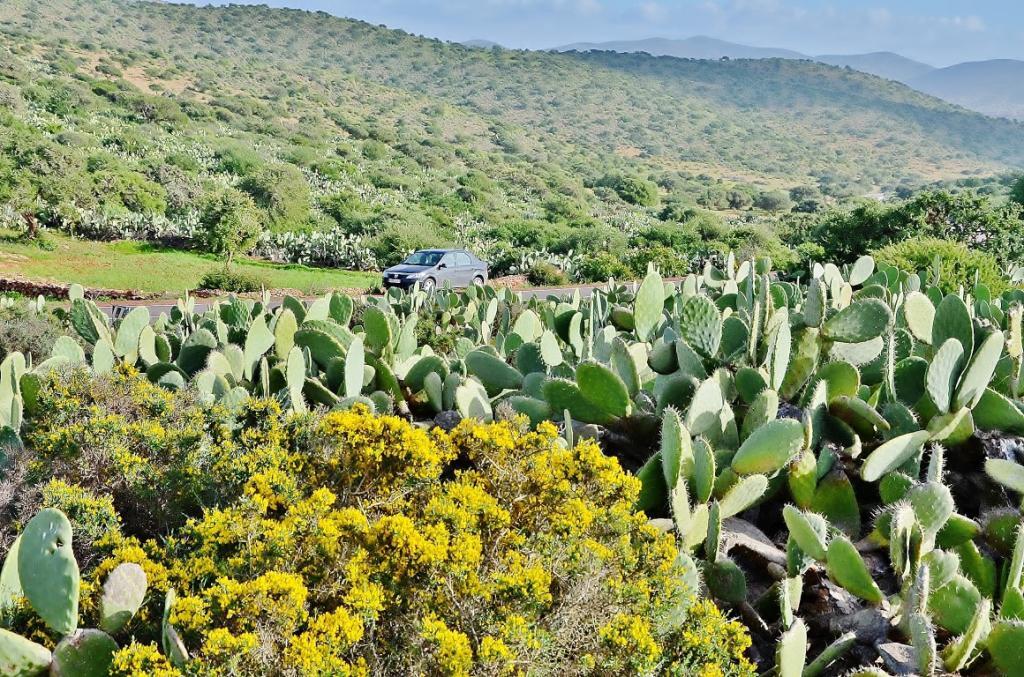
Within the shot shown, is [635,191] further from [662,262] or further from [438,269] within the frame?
[438,269]

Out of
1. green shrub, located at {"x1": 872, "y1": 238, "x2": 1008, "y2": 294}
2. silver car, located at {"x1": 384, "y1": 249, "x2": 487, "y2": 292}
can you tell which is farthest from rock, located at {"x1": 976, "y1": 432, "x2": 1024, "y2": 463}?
silver car, located at {"x1": 384, "y1": 249, "x2": 487, "y2": 292}

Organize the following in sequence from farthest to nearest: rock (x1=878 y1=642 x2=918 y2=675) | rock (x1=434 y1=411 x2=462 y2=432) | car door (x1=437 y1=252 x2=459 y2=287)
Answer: car door (x1=437 y1=252 x2=459 y2=287) → rock (x1=434 y1=411 x2=462 y2=432) → rock (x1=878 y1=642 x2=918 y2=675)

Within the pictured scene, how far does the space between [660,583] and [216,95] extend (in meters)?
68.2

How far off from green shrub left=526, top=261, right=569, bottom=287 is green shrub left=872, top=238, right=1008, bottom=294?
11.8 m

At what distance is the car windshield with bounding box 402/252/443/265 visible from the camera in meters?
21.7

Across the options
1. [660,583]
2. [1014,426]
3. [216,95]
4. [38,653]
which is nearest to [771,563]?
[660,583]

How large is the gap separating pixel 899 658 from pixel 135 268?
2328 centimetres

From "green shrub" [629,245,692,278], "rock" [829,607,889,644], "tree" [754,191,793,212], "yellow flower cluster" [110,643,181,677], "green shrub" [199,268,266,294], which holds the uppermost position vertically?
"yellow flower cluster" [110,643,181,677]

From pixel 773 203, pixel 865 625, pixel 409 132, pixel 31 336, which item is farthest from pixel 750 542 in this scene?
pixel 409 132

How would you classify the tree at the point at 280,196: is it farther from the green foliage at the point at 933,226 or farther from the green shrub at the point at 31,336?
the green shrub at the point at 31,336

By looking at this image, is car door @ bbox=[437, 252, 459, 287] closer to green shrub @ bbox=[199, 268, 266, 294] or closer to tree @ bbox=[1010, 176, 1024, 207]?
green shrub @ bbox=[199, 268, 266, 294]

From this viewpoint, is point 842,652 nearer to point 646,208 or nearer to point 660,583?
point 660,583

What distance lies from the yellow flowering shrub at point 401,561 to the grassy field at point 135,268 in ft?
57.9

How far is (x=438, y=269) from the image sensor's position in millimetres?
21266
